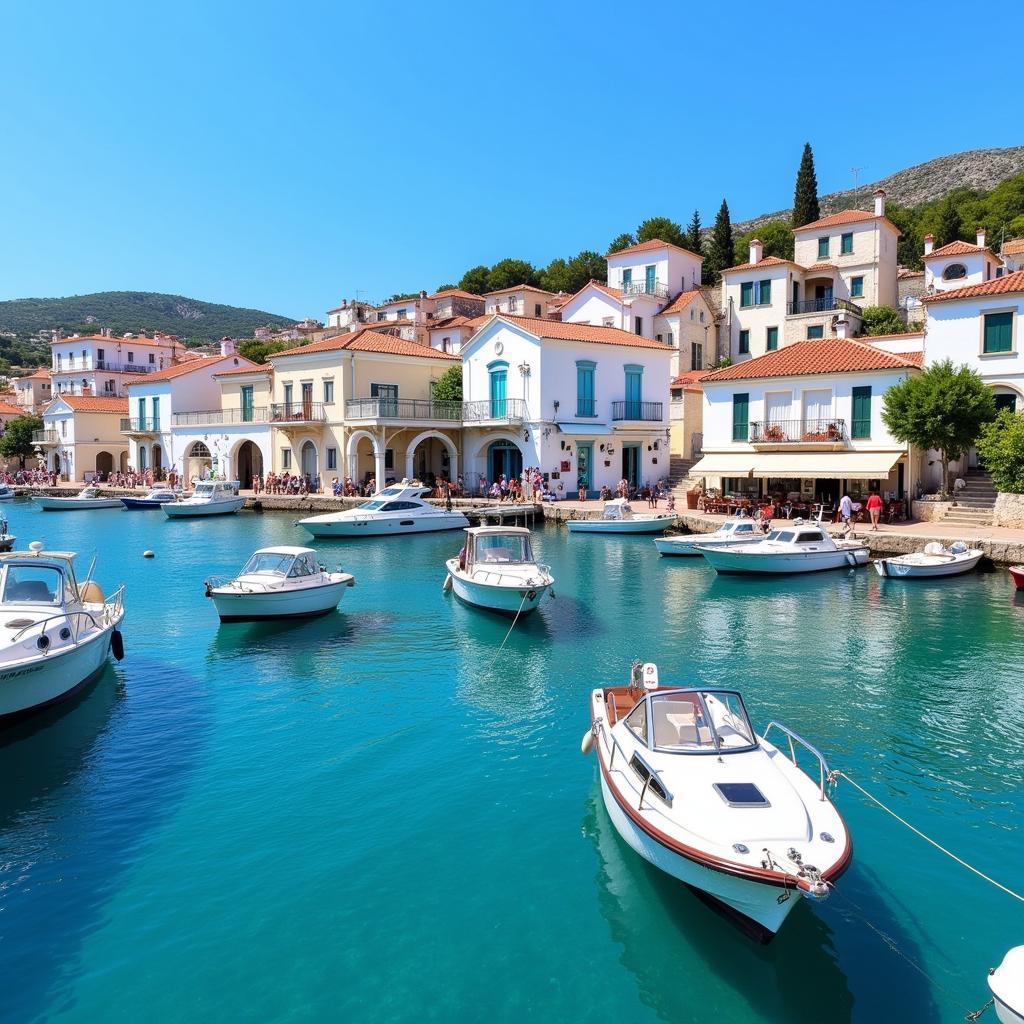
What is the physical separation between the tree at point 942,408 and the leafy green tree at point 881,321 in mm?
22779

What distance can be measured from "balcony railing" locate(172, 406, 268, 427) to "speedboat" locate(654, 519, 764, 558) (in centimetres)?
3427

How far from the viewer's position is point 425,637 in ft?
63.4

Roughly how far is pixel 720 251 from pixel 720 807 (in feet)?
245

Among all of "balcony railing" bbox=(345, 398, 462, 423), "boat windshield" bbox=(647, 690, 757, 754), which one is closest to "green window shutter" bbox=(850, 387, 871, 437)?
"balcony railing" bbox=(345, 398, 462, 423)

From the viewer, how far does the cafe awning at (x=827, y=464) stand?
32750 mm

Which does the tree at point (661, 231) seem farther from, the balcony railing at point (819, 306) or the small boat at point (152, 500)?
the small boat at point (152, 500)

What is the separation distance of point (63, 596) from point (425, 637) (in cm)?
765

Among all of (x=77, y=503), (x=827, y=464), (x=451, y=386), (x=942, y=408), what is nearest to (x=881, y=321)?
(x=827, y=464)

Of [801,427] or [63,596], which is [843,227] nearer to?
[801,427]

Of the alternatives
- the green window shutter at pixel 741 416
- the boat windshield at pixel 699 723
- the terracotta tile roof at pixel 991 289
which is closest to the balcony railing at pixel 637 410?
the green window shutter at pixel 741 416

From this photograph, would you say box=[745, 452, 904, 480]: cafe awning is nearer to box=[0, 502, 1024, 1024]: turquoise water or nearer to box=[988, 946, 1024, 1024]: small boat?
box=[0, 502, 1024, 1024]: turquoise water

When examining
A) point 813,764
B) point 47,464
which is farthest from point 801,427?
point 47,464

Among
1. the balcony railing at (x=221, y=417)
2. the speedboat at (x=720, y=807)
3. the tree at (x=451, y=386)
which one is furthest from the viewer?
the balcony railing at (x=221, y=417)

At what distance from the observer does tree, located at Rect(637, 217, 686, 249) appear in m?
82.3
